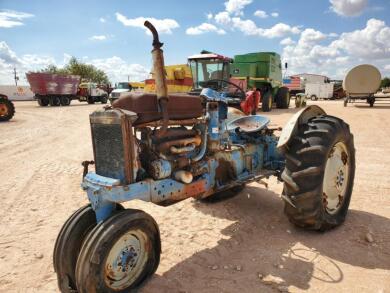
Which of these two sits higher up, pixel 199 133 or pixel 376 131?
pixel 199 133

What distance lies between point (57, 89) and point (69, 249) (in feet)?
94.1

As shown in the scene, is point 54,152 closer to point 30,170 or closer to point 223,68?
point 30,170

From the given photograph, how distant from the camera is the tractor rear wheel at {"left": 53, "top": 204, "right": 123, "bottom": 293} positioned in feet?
8.28

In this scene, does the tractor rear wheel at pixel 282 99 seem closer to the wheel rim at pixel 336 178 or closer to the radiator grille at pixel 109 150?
the wheel rim at pixel 336 178

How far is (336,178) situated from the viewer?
12.6 ft

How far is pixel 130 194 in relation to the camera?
2656 millimetres

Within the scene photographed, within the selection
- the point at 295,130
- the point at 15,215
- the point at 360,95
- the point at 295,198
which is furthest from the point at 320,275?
the point at 360,95

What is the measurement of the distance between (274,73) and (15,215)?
1629cm

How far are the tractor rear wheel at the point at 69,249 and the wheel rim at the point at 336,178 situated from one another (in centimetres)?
232

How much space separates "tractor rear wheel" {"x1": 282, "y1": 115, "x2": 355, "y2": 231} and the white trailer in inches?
1350

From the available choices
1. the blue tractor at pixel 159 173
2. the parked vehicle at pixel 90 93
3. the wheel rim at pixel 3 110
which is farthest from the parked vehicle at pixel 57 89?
the blue tractor at pixel 159 173

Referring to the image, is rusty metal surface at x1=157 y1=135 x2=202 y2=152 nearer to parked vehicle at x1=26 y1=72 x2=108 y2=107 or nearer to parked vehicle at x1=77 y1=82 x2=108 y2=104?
parked vehicle at x1=26 y1=72 x2=108 y2=107

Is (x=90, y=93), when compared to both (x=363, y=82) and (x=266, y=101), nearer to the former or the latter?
(x=266, y=101)

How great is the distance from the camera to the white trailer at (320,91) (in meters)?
35.5
